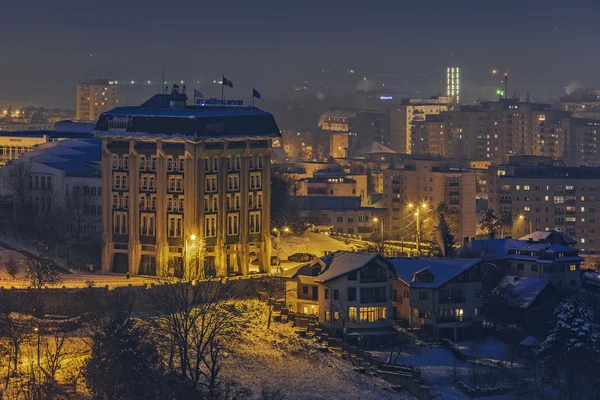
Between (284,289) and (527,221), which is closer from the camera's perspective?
(284,289)

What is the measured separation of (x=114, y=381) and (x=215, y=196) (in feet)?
55.4

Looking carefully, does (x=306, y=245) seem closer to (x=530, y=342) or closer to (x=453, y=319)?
(x=453, y=319)

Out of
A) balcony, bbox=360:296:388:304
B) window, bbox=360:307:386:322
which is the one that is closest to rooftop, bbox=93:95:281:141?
balcony, bbox=360:296:388:304

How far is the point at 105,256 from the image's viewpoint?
79.1 metres

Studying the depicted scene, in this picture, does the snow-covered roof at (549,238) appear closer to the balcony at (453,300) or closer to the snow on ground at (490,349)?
the balcony at (453,300)

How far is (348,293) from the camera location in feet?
241

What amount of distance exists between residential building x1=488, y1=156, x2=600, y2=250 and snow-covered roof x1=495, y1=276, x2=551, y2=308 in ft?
131

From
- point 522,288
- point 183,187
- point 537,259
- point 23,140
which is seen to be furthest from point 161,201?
point 23,140

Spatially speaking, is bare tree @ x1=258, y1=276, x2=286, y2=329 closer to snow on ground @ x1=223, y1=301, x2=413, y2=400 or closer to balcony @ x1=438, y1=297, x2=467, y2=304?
snow on ground @ x1=223, y1=301, x2=413, y2=400

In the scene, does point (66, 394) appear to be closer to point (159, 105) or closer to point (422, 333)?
point (422, 333)

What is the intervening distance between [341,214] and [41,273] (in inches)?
1580

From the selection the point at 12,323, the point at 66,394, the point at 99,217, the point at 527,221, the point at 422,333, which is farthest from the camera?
the point at 527,221

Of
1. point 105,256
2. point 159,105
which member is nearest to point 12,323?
point 105,256

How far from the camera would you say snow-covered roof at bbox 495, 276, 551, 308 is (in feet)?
261
